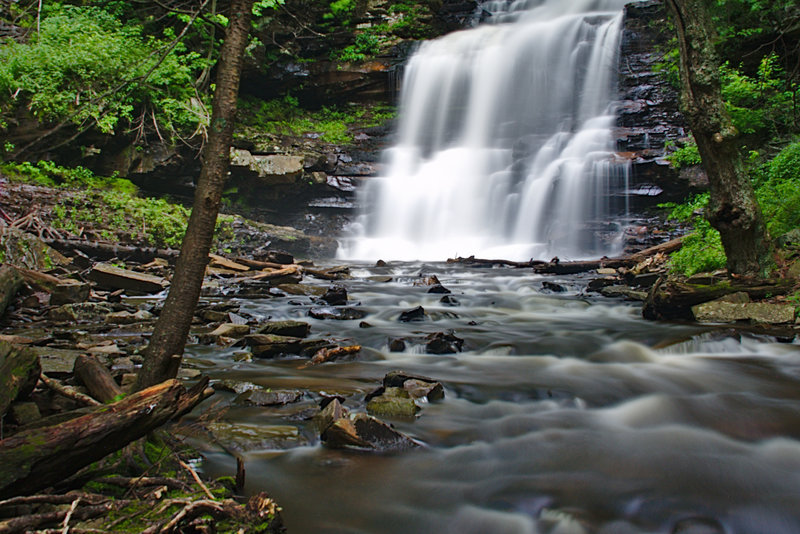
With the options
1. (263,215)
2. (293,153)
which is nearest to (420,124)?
(293,153)

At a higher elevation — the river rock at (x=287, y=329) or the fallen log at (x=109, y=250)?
the fallen log at (x=109, y=250)

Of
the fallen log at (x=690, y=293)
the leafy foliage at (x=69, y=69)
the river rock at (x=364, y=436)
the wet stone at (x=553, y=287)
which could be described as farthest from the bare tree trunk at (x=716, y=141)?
the leafy foliage at (x=69, y=69)

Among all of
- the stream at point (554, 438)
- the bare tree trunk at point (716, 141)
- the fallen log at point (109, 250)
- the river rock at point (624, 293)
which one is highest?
the bare tree trunk at point (716, 141)

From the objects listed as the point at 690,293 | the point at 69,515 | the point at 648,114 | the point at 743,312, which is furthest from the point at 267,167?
the point at 69,515

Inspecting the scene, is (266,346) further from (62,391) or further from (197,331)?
(62,391)

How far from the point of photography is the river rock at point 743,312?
230 inches

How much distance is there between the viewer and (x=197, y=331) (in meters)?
6.02

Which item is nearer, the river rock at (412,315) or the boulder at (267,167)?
the river rock at (412,315)

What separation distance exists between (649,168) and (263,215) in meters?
14.6

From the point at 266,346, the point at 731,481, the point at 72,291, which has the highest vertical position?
the point at 72,291

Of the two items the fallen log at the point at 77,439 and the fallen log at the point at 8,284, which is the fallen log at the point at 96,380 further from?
the fallen log at the point at 8,284

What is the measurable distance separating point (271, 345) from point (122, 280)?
4.70 metres

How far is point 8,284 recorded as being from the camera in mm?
5863

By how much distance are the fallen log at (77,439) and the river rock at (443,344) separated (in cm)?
373
